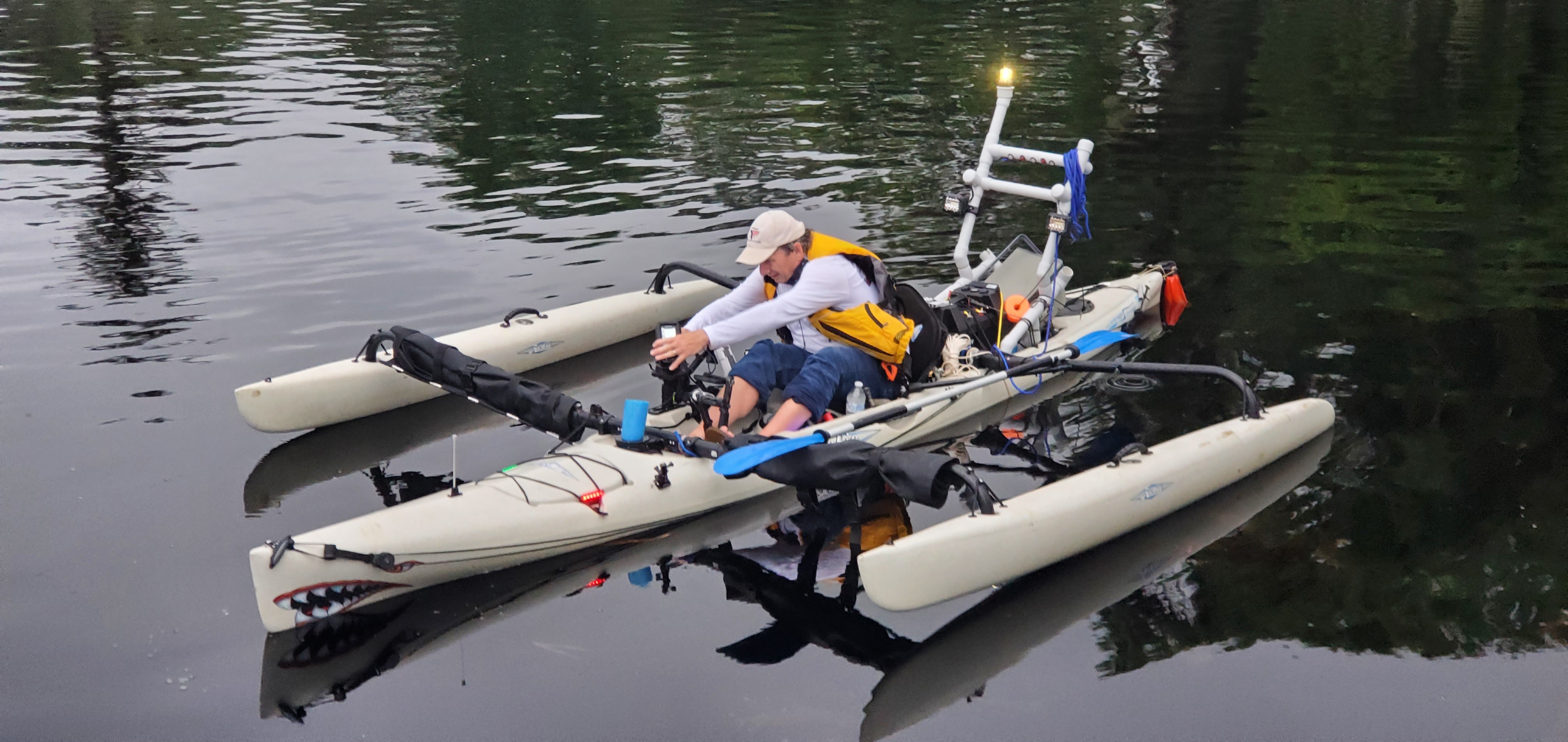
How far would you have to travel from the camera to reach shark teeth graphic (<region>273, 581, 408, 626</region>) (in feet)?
20.0

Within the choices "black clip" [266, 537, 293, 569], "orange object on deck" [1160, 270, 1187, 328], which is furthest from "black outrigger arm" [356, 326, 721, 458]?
"orange object on deck" [1160, 270, 1187, 328]

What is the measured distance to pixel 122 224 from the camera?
13984 millimetres

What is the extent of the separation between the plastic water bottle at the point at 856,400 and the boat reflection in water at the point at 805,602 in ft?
1.95

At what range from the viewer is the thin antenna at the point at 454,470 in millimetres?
6695

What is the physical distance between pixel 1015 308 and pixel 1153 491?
2527 millimetres

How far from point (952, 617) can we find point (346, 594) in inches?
121

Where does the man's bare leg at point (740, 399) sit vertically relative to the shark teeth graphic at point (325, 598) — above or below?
above

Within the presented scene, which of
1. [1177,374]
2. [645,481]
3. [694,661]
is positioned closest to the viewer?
[694,661]

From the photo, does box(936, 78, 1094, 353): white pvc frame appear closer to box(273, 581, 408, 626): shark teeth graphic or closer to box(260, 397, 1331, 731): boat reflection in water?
box(260, 397, 1331, 731): boat reflection in water

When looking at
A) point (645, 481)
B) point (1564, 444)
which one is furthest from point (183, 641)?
point (1564, 444)

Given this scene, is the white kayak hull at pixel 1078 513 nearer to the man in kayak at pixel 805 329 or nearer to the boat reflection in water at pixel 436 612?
the man in kayak at pixel 805 329

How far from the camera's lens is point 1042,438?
883 cm

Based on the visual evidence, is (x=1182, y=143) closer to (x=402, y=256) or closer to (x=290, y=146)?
(x=402, y=256)

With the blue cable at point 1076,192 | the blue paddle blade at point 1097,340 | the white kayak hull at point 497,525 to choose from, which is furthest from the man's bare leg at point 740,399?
the blue cable at point 1076,192
